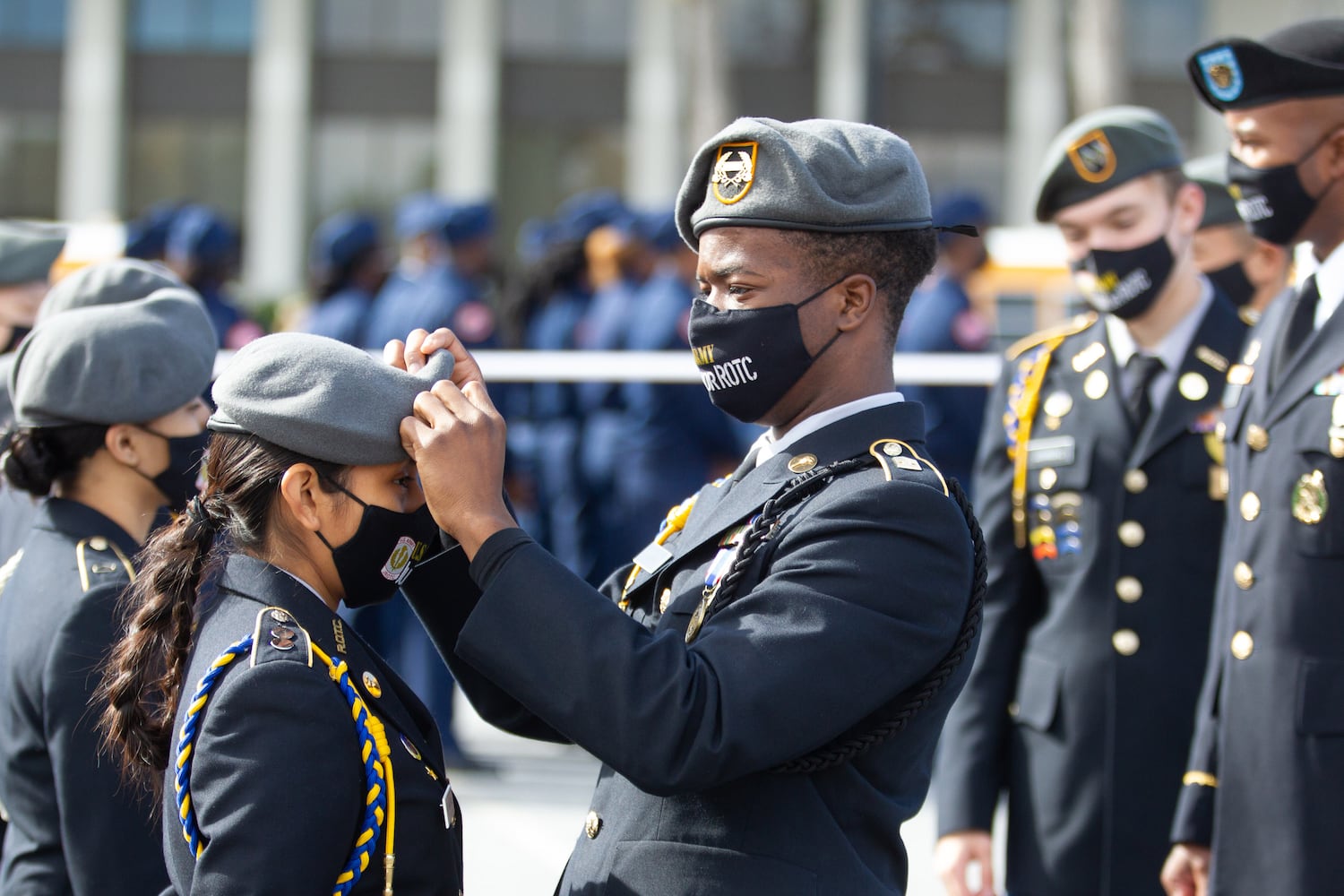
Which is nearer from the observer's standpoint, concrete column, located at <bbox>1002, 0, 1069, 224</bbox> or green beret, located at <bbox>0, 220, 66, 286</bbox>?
green beret, located at <bbox>0, 220, 66, 286</bbox>

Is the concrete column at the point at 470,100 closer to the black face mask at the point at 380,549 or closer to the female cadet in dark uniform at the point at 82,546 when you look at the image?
the female cadet in dark uniform at the point at 82,546

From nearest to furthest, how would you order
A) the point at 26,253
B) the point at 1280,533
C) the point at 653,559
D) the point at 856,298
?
the point at 856,298 < the point at 653,559 < the point at 1280,533 < the point at 26,253

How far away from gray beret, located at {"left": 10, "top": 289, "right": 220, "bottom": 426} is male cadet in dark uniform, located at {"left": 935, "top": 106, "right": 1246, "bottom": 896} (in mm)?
1880

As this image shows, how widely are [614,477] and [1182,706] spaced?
4365 millimetres

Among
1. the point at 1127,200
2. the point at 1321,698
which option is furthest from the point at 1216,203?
the point at 1321,698

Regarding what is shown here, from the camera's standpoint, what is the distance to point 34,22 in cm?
3147

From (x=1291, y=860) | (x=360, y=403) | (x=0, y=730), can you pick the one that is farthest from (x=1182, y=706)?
(x=0, y=730)

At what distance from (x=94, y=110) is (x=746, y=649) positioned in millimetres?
31495

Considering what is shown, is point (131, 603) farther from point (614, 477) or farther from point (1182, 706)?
point (614, 477)

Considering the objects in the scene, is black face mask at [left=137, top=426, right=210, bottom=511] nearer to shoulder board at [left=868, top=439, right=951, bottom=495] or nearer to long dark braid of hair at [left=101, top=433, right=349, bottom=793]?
long dark braid of hair at [left=101, top=433, right=349, bottom=793]

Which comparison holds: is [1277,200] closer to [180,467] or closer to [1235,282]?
[1235,282]

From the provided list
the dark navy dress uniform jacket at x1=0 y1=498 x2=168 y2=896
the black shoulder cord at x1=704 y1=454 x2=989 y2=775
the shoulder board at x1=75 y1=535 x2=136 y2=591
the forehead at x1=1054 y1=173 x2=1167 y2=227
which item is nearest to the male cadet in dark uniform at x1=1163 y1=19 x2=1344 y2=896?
the forehead at x1=1054 y1=173 x2=1167 y2=227

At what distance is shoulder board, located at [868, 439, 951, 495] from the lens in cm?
230

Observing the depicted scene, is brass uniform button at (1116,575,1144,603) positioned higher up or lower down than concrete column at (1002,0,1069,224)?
lower down
